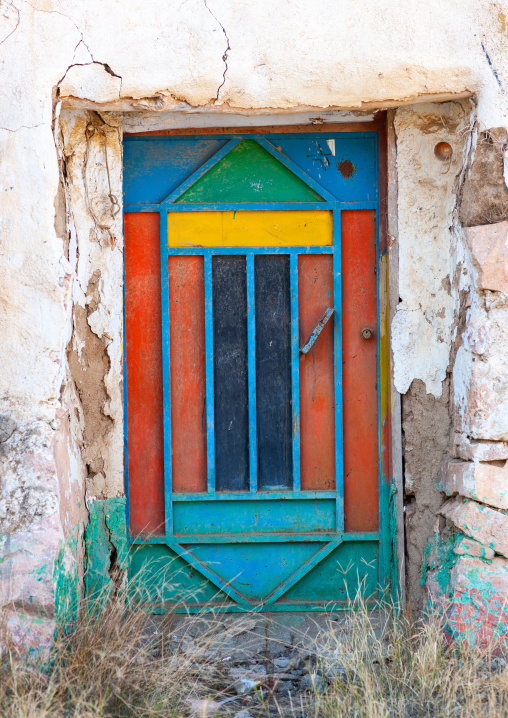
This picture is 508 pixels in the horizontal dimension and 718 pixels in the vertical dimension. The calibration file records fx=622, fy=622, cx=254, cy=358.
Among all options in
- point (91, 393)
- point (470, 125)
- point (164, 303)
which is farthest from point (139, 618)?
point (470, 125)

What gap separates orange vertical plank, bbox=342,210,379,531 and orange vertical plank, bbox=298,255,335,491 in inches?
2.7

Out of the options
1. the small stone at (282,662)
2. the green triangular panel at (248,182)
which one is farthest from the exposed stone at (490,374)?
the small stone at (282,662)

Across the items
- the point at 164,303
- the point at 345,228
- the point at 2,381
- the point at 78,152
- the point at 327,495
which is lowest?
the point at 327,495

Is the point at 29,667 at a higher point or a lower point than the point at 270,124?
lower

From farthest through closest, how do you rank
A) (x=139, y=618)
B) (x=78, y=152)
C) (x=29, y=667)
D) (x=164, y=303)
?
(x=164, y=303), (x=78, y=152), (x=139, y=618), (x=29, y=667)

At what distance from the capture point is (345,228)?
287cm

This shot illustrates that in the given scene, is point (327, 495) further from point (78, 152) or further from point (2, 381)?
point (78, 152)

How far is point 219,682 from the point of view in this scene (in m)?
2.28

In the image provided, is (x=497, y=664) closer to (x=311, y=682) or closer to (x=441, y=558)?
(x=441, y=558)

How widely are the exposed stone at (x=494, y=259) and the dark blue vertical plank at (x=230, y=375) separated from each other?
1.03 m

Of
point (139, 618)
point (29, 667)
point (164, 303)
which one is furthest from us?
point (164, 303)

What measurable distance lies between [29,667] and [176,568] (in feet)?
2.82

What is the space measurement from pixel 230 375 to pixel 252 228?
68 centimetres

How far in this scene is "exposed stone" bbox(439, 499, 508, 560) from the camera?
2.43m
